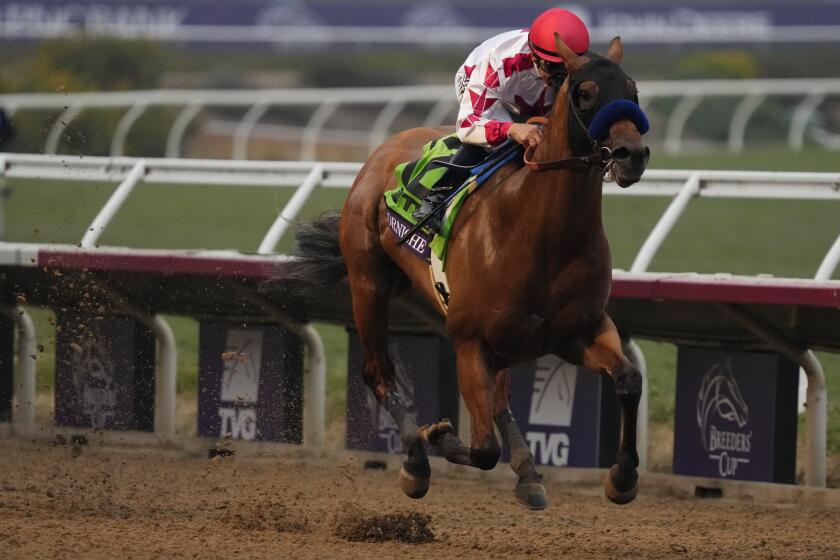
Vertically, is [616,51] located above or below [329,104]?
below

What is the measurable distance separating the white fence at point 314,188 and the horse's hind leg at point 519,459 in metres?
0.92

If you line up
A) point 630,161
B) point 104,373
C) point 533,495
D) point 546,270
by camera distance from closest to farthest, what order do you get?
point 630,161
point 546,270
point 533,495
point 104,373

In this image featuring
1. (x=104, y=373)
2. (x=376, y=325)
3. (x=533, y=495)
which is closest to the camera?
(x=533, y=495)

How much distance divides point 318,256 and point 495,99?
4.43 feet

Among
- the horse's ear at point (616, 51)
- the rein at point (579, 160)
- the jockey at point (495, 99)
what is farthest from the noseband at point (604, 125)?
the jockey at point (495, 99)

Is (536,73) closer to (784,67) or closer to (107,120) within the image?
(107,120)

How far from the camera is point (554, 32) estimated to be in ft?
14.4

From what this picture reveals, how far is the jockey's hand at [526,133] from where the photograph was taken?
4.51 metres

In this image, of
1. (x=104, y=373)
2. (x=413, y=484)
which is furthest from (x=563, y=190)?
(x=104, y=373)

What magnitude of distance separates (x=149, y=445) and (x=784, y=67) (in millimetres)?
21242

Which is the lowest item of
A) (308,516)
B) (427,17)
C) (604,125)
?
(308,516)

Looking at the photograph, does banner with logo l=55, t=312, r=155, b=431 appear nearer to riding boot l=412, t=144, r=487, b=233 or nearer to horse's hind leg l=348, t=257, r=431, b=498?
horse's hind leg l=348, t=257, r=431, b=498

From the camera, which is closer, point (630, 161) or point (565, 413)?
point (630, 161)

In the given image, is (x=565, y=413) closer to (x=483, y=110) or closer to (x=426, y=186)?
(x=426, y=186)
